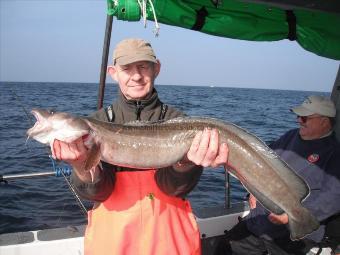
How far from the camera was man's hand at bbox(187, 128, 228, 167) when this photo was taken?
3279 mm

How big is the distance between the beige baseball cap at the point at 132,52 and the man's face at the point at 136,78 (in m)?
0.10

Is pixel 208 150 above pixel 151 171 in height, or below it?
above

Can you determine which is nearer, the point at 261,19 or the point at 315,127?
the point at 261,19

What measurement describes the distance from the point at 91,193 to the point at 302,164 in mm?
3078

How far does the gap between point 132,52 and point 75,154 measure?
1.11 m

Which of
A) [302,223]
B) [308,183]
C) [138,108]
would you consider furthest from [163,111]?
[308,183]

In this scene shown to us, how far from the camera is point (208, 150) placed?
3277 millimetres

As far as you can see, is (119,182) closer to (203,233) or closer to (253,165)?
(253,165)

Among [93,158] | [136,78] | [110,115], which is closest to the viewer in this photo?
[93,158]

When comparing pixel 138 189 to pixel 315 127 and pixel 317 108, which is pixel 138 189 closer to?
pixel 315 127

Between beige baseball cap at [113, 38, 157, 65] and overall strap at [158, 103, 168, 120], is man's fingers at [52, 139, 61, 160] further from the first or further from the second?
overall strap at [158, 103, 168, 120]

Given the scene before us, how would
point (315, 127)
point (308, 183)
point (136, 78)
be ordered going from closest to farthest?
1. point (136, 78)
2. point (308, 183)
3. point (315, 127)

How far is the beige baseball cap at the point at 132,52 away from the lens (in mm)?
3500

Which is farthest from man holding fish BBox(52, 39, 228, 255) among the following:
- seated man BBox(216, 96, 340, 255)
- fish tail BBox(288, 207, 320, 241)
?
seated man BBox(216, 96, 340, 255)
